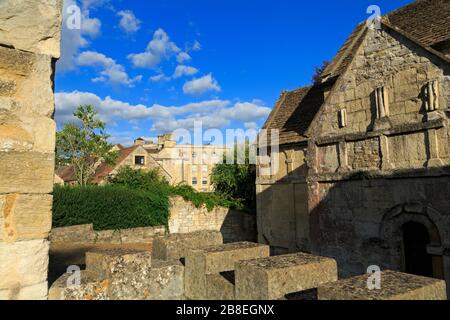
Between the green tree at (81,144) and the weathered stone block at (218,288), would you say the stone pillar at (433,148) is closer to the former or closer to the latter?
the weathered stone block at (218,288)

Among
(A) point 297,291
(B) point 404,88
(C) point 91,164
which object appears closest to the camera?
(A) point 297,291

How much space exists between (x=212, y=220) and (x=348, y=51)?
15.6m

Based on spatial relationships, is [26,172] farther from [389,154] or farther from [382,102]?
[382,102]

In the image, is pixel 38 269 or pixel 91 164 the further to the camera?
pixel 91 164

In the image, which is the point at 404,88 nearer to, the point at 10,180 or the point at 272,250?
the point at 10,180

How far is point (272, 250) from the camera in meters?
19.5

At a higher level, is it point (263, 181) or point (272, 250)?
point (263, 181)

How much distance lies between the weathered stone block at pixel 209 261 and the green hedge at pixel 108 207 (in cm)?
1833

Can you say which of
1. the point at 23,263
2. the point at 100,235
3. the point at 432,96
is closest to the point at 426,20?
the point at 432,96

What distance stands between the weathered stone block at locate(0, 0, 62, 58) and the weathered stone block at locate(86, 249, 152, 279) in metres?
1.91

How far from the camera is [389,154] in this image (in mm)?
9742

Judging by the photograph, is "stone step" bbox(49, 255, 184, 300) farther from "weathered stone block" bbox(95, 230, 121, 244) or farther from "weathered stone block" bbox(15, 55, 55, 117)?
"weathered stone block" bbox(95, 230, 121, 244)
